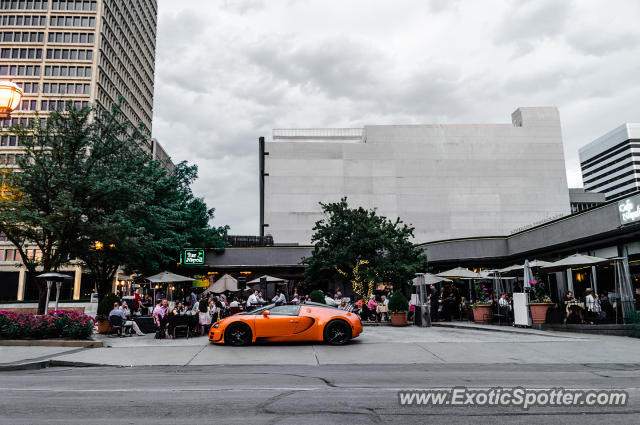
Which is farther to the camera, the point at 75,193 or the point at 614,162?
the point at 614,162

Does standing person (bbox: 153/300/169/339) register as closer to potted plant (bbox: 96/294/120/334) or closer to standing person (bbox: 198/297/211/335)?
standing person (bbox: 198/297/211/335)

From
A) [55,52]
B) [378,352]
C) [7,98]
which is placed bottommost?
[378,352]

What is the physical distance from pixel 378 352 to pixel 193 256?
2553 centimetres

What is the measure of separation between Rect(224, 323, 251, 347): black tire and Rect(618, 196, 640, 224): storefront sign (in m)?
16.7

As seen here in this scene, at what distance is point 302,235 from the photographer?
57.2m

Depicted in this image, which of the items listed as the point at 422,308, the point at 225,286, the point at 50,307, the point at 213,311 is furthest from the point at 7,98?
the point at 50,307

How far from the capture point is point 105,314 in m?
19.5

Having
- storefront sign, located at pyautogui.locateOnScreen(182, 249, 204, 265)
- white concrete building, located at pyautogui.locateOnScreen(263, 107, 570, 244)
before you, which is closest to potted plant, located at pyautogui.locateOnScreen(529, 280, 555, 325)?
storefront sign, located at pyautogui.locateOnScreen(182, 249, 204, 265)

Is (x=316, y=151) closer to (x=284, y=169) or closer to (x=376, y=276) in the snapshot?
(x=284, y=169)

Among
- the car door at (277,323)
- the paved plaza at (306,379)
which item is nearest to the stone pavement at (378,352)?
the paved plaza at (306,379)

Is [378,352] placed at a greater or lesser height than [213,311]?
lesser

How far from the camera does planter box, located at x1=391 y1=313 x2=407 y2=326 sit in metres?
21.7

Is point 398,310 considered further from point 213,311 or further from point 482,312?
point 213,311

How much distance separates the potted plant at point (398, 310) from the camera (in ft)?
71.1
